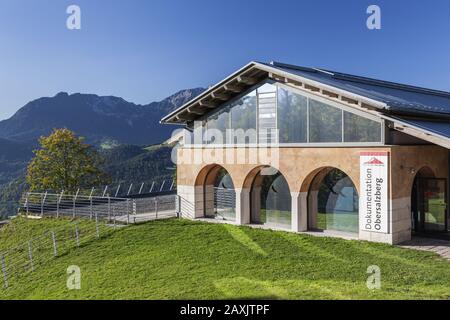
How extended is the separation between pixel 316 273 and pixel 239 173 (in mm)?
8727

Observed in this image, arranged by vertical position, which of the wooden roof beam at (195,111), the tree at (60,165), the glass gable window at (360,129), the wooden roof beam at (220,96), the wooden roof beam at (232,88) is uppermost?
the wooden roof beam at (232,88)

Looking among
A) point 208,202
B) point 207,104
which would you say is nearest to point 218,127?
point 207,104

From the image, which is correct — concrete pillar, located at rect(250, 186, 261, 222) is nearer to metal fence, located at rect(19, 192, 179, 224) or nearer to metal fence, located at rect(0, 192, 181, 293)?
metal fence, located at rect(0, 192, 181, 293)

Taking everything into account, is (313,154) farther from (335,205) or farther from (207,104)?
(207,104)

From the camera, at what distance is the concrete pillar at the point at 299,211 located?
742 inches

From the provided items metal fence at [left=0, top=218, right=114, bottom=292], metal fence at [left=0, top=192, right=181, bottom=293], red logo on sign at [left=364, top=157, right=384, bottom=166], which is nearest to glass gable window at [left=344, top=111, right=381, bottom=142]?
red logo on sign at [left=364, top=157, right=384, bottom=166]

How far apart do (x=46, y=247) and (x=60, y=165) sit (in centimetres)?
1642

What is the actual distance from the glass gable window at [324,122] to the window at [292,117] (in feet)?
1.08

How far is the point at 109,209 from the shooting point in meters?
22.2

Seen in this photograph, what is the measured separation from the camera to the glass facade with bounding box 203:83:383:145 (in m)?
17.1

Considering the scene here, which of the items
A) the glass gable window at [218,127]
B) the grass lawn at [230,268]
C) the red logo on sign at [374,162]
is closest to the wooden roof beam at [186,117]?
the glass gable window at [218,127]

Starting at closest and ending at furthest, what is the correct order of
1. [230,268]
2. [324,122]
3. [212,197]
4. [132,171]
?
[230,268]
[324,122]
[212,197]
[132,171]

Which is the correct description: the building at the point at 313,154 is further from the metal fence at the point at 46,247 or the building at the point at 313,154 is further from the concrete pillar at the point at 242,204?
the metal fence at the point at 46,247
